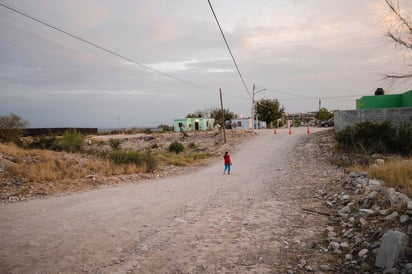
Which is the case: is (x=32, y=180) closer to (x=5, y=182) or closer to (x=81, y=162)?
(x=5, y=182)

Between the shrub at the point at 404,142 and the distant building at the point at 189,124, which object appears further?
the distant building at the point at 189,124

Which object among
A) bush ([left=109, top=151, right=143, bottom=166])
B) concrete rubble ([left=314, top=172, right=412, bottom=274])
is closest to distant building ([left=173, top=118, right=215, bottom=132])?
bush ([left=109, top=151, right=143, bottom=166])

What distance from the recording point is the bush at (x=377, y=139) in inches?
567

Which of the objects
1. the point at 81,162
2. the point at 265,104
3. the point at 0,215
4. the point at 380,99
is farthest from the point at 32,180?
the point at 265,104

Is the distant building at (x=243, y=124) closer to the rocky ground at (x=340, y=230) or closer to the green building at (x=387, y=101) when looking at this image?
the green building at (x=387, y=101)

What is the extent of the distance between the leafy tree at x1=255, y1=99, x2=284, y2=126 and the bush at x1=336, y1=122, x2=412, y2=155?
4966cm

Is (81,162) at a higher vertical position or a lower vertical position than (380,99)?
lower

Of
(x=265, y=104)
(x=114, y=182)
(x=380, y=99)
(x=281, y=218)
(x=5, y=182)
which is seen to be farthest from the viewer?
(x=265, y=104)

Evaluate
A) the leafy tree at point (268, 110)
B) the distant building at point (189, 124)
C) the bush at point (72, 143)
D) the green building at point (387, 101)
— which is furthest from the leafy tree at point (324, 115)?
the bush at point (72, 143)

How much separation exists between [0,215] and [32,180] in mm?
4486

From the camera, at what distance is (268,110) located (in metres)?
66.6

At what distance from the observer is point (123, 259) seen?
4.36 meters

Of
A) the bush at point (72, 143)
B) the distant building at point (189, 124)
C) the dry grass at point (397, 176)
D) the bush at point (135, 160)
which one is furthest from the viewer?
the distant building at point (189, 124)

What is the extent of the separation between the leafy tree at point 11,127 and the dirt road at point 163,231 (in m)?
22.1
